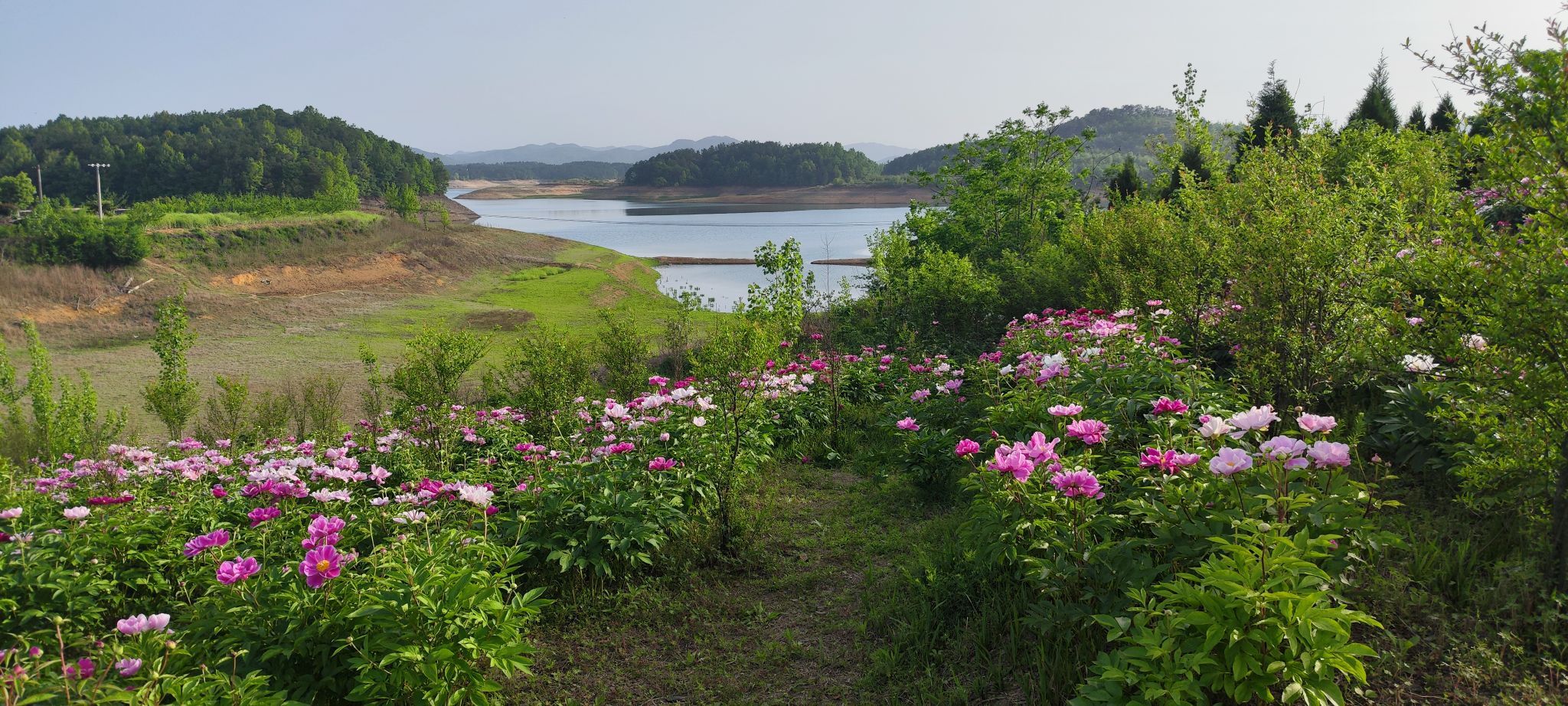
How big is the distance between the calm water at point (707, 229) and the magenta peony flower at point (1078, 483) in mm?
20247

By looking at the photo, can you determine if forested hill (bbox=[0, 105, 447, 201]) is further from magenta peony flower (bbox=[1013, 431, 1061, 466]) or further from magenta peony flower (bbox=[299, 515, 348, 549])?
magenta peony flower (bbox=[1013, 431, 1061, 466])

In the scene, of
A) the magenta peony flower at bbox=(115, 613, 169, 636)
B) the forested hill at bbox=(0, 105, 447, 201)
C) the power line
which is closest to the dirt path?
the magenta peony flower at bbox=(115, 613, 169, 636)

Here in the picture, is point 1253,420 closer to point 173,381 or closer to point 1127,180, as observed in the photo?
point 173,381

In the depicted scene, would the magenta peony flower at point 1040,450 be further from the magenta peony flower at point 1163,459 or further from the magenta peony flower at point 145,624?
the magenta peony flower at point 145,624

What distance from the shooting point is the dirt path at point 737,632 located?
10.8 ft

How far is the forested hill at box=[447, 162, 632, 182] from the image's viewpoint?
5263 inches

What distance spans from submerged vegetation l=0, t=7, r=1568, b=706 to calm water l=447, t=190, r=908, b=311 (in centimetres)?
1762

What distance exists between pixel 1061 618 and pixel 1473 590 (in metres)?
1.58

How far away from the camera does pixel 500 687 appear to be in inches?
127

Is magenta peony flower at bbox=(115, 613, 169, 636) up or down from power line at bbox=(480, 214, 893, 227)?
down

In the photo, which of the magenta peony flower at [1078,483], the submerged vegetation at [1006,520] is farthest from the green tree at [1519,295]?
the magenta peony flower at [1078,483]

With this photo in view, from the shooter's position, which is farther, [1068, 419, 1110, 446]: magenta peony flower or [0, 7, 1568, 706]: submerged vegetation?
[1068, 419, 1110, 446]: magenta peony flower

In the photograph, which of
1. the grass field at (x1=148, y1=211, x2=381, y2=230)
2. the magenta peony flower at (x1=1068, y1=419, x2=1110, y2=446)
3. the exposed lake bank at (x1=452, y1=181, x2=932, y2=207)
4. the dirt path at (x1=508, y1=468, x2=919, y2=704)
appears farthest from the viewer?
the exposed lake bank at (x1=452, y1=181, x2=932, y2=207)

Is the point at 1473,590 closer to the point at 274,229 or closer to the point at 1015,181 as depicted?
the point at 1015,181
